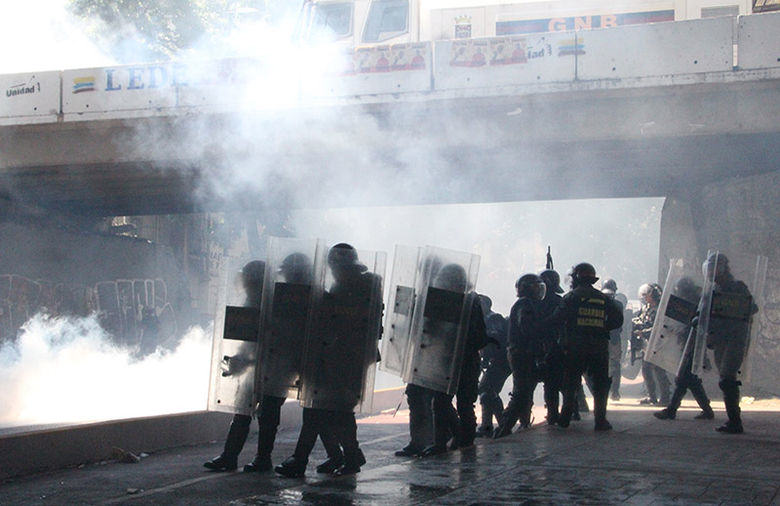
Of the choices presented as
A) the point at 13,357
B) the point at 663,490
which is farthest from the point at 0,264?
the point at 663,490

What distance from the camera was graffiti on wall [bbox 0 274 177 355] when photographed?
18781 millimetres

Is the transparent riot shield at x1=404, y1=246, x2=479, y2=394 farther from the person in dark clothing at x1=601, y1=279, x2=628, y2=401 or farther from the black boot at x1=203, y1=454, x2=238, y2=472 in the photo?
the person in dark clothing at x1=601, y1=279, x2=628, y2=401

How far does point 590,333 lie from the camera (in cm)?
817

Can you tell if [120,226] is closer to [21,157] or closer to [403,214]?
[21,157]

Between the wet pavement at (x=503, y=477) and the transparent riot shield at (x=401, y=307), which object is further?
the transparent riot shield at (x=401, y=307)

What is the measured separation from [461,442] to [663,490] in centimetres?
245


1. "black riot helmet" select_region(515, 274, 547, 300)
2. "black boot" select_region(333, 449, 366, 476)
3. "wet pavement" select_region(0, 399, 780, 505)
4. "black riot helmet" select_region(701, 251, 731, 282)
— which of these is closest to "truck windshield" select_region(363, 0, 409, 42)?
"black riot helmet" select_region(515, 274, 547, 300)

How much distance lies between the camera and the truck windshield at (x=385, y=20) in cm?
1678

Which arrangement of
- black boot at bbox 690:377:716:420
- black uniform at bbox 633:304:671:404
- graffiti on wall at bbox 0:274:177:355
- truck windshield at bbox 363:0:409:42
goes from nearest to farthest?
1. black boot at bbox 690:377:716:420
2. black uniform at bbox 633:304:671:404
3. truck windshield at bbox 363:0:409:42
4. graffiti on wall at bbox 0:274:177:355

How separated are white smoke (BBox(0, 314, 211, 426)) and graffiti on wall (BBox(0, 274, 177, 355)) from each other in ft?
0.88

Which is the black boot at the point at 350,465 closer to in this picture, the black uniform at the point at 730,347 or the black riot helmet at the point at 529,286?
the black riot helmet at the point at 529,286

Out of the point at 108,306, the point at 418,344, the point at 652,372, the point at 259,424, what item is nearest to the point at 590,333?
the point at 418,344

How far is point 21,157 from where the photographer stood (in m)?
15.5

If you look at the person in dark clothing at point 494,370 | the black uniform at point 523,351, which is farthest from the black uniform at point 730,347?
the person in dark clothing at point 494,370
